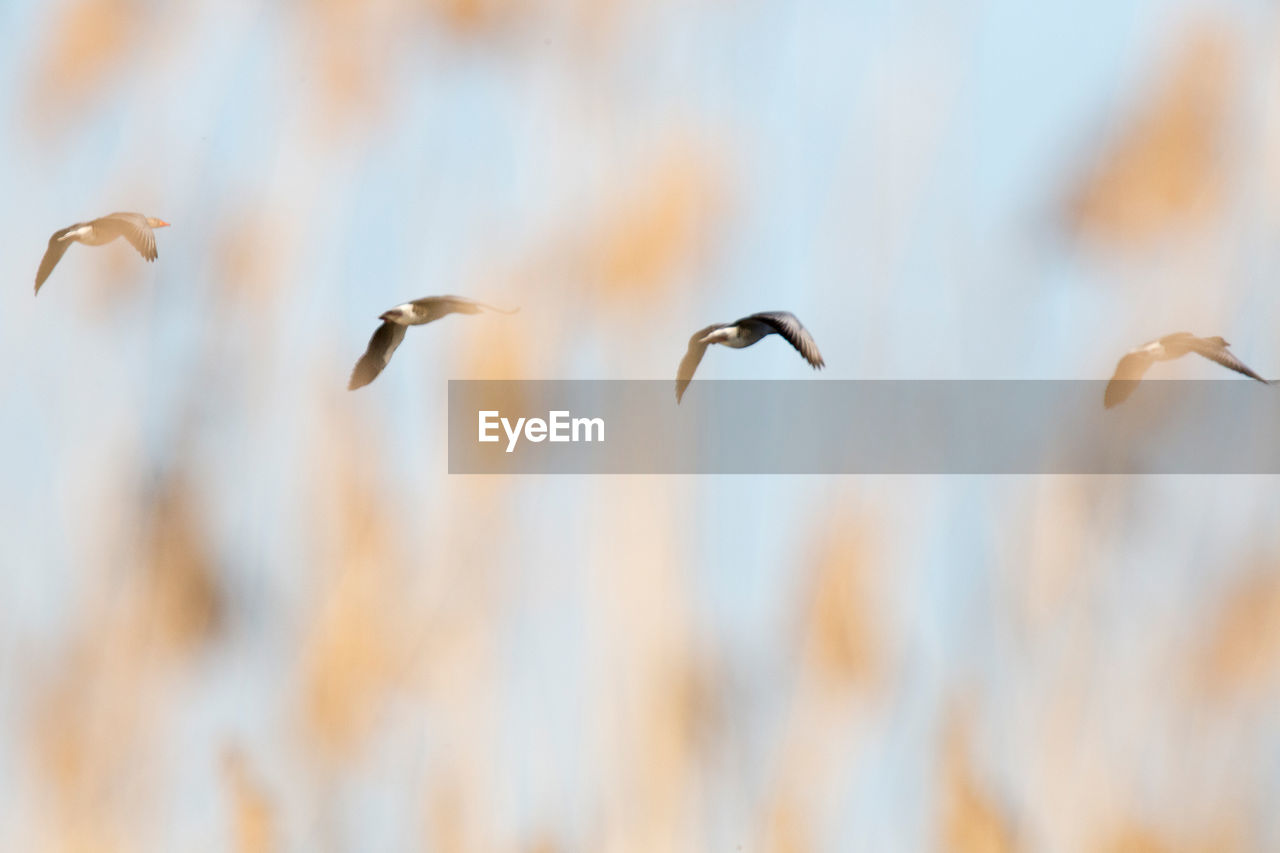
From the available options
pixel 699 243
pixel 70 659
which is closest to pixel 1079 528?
pixel 699 243

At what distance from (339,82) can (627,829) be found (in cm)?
191

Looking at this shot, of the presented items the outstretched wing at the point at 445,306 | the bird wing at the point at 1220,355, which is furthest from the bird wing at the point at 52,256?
the bird wing at the point at 1220,355

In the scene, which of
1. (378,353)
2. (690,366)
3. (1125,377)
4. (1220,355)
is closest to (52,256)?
(378,353)

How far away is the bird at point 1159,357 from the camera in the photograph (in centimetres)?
277

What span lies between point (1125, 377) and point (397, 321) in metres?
1.66

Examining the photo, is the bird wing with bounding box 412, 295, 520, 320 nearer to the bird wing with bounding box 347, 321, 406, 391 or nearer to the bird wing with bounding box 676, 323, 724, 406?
the bird wing with bounding box 347, 321, 406, 391

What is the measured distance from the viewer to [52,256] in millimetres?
3062

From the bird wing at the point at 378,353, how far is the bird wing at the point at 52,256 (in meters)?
0.83

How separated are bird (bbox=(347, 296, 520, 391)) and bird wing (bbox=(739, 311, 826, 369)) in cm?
59

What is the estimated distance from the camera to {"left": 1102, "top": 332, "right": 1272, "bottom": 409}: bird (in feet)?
9.08

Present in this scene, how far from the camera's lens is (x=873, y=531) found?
2838 mm

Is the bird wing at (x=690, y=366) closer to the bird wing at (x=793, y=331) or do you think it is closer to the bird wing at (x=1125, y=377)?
the bird wing at (x=793, y=331)

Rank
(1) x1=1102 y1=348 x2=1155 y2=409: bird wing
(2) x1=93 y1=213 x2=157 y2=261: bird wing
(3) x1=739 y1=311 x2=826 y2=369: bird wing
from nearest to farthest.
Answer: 1. (3) x1=739 y1=311 x2=826 y2=369: bird wing
2. (1) x1=1102 y1=348 x2=1155 y2=409: bird wing
3. (2) x1=93 y1=213 x2=157 y2=261: bird wing

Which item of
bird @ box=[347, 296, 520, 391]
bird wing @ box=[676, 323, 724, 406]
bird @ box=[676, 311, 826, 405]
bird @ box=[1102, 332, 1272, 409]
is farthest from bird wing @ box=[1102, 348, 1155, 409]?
bird @ box=[347, 296, 520, 391]
